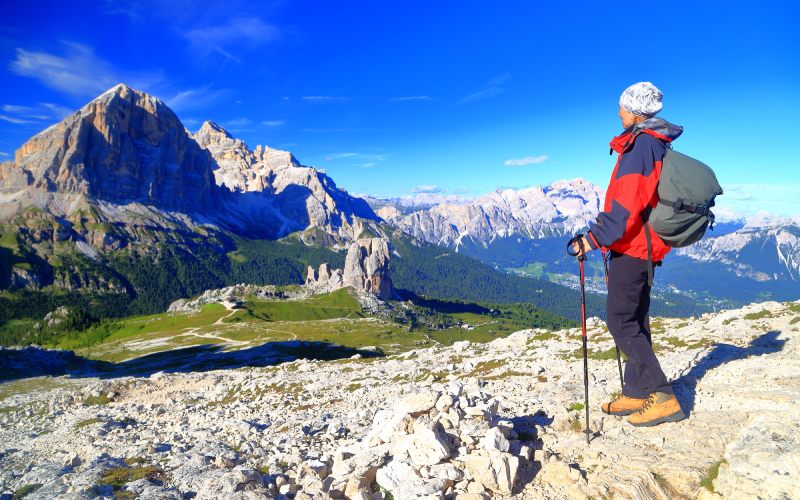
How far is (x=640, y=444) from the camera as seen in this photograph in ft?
30.6

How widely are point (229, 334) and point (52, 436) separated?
14418 centimetres

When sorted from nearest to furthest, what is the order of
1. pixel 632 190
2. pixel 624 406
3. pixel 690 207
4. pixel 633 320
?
1. pixel 690 207
2. pixel 632 190
3. pixel 633 320
4. pixel 624 406

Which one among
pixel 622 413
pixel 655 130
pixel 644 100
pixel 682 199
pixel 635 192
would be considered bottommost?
pixel 622 413

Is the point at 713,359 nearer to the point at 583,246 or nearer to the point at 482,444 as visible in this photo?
the point at 583,246

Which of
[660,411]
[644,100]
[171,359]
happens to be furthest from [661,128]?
[171,359]

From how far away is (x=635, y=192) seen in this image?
347 inches

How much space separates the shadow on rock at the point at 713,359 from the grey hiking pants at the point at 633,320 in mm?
1609

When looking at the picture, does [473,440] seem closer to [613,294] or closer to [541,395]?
[613,294]

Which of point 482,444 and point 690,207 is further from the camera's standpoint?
point 482,444

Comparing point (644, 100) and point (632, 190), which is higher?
point (644, 100)

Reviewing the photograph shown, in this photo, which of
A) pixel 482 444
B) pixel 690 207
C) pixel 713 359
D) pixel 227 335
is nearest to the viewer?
pixel 690 207

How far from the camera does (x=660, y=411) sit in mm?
9961

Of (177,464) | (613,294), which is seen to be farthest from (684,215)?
(177,464)

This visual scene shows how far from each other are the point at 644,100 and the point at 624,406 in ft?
24.5
